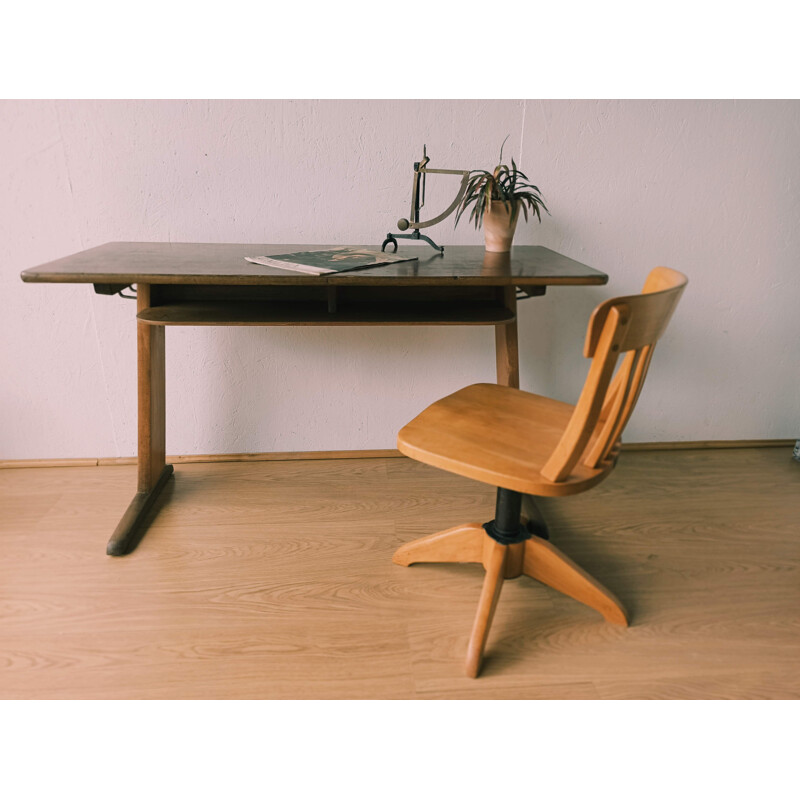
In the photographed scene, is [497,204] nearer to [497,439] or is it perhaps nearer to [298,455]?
[497,439]

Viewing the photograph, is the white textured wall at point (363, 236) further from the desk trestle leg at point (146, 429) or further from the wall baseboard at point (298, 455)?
the desk trestle leg at point (146, 429)

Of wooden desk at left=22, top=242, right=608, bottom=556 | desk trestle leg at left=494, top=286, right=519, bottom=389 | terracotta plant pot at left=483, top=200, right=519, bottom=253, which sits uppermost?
terracotta plant pot at left=483, top=200, right=519, bottom=253

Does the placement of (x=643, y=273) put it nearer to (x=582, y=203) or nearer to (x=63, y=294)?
(x=582, y=203)

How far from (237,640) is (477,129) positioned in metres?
1.70

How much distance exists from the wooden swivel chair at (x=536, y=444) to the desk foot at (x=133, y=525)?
777 mm

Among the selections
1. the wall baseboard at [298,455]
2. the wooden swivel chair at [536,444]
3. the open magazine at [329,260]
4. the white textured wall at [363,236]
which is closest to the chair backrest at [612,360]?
the wooden swivel chair at [536,444]

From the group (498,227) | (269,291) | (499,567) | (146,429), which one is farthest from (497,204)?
(146,429)

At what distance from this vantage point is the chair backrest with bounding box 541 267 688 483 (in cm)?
114

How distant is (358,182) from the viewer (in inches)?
85.4

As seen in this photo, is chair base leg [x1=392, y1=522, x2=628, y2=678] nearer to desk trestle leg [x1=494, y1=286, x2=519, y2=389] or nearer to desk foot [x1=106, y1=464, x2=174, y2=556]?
desk trestle leg [x1=494, y1=286, x2=519, y2=389]

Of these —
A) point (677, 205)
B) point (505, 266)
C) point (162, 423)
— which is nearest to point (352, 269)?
point (505, 266)

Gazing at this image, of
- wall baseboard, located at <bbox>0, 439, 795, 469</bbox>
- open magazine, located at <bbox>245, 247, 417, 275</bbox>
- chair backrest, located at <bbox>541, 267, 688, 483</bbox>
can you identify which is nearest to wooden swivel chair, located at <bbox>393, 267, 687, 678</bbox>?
chair backrest, located at <bbox>541, 267, 688, 483</bbox>

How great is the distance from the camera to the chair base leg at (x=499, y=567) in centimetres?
148

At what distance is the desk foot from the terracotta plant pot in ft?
4.33
